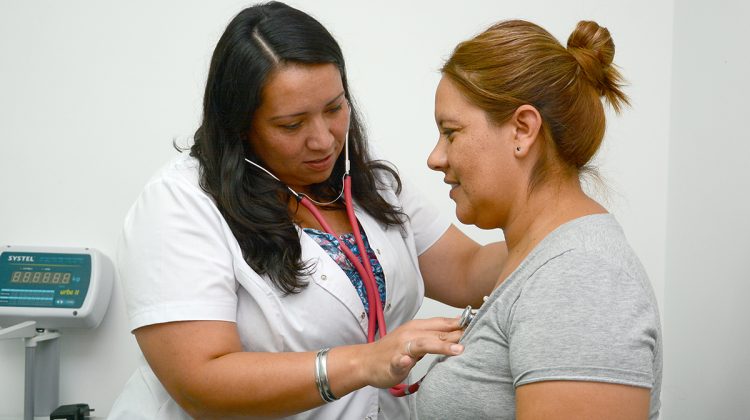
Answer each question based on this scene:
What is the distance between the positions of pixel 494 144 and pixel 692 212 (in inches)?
34.0

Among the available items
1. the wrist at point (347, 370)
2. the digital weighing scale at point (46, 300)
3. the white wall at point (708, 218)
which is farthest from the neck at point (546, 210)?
the digital weighing scale at point (46, 300)

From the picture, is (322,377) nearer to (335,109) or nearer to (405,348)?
(405,348)

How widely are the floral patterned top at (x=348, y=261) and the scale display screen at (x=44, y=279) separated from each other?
79cm

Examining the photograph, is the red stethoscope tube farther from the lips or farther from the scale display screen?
the scale display screen

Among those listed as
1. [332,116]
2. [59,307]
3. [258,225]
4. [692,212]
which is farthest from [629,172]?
[59,307]

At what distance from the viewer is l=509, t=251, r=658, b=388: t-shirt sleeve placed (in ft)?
2.81

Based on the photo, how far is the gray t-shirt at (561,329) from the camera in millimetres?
863

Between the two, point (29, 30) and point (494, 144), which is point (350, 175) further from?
point (29, 30)

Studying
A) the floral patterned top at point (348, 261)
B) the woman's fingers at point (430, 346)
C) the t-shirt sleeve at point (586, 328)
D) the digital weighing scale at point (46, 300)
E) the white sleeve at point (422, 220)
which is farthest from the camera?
the digital weighing scale at point (46, 300)

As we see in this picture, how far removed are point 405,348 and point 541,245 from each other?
24cm

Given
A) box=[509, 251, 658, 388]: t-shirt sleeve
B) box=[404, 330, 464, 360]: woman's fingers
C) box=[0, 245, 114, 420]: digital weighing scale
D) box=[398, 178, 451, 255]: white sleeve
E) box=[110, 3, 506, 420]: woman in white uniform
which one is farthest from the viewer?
box=[0, 245, 114, 420]: digital weighing scale

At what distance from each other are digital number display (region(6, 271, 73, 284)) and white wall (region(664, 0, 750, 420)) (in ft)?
5.02

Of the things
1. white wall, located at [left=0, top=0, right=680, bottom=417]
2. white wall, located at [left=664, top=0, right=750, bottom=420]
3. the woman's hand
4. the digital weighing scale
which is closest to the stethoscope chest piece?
the woman's hand

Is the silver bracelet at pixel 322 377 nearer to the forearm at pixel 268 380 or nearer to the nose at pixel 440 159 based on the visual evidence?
the forearm at pixel 268 380
